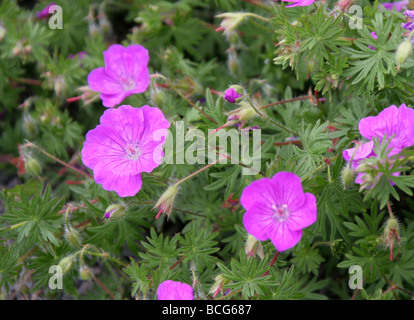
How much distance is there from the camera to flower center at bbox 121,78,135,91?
2.28 meters

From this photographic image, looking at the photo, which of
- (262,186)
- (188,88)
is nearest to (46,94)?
(188,88)

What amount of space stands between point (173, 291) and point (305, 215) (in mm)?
568

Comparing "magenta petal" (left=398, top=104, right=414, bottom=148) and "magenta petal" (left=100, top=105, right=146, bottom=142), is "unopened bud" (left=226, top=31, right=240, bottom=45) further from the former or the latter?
"magenta petal" (left=398, top=104, right=414, bottom=148)

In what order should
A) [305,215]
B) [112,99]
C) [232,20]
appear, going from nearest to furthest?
[305,215] < [232,20] < [112,99]

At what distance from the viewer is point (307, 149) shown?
1.85 m

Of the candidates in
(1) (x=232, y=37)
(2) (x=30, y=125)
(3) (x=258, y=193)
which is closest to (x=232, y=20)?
(1) (x=232, y=37)

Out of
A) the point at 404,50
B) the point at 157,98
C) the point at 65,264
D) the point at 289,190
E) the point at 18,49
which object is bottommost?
the point at 65,264

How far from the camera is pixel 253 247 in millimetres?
1751

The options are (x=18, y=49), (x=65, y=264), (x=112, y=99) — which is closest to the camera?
(x=65, y=264)

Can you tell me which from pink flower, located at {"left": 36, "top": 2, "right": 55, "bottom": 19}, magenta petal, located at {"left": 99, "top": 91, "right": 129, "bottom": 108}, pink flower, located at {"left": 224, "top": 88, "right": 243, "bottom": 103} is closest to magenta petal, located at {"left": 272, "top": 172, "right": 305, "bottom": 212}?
pink flower, located at {"left": 224, "top": 88, "right": 243, "bottom": 103}

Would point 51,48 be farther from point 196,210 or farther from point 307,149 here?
point 307,149

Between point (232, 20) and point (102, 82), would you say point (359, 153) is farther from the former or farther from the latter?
point (102, 82)

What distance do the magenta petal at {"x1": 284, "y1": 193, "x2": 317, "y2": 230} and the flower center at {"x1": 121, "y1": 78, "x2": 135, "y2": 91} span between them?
40.9 inches
